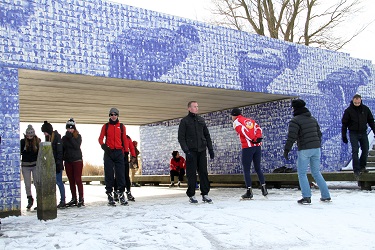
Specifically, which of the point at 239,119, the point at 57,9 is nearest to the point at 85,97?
the point at 57,9

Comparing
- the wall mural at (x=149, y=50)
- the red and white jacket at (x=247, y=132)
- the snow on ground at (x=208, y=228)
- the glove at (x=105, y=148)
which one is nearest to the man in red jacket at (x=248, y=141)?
the red and white jacket at (x=247, y=132)

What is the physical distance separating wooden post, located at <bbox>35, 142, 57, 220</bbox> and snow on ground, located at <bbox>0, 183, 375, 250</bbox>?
0.44ft

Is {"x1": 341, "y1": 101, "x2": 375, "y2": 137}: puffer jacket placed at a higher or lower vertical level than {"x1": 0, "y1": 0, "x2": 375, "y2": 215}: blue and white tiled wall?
lower

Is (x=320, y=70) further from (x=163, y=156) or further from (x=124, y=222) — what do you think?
(x=124, y=222)

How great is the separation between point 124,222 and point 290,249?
2.38 metres

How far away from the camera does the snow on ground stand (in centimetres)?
418

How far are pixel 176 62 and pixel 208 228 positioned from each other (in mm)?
4925

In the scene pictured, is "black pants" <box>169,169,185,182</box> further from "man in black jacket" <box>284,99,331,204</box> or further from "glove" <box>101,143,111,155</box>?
"man in black jacket" <box>284,99,331,204</box>

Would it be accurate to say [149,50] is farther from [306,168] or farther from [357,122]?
[357,122]

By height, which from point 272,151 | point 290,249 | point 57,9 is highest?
point 57,9

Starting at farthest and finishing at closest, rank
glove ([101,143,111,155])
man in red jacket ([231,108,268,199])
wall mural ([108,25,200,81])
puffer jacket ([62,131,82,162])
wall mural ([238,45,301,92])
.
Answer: wall mural ([238,45,301,92]) < wall mural ([108,25,200,81]) < puffer jacket ([62,131,82,162]) < man in red jacket ([231,108,268,199]) < glove ([101,143,111,155])

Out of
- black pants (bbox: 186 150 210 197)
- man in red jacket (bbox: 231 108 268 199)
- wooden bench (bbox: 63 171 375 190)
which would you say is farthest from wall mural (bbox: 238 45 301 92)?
black pants (bbox: 186 150 210 197)

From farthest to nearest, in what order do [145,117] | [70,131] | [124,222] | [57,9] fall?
1. [145,117]
2. [70,131]
3. [57,9]
4. [124,222]

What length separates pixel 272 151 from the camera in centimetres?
1241
